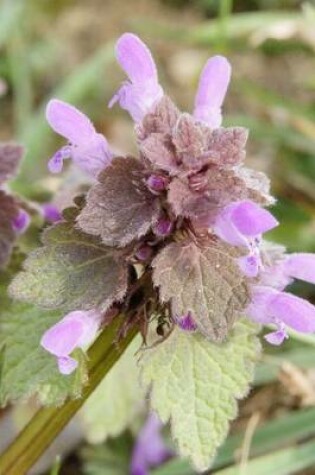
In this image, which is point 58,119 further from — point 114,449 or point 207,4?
point 207,4

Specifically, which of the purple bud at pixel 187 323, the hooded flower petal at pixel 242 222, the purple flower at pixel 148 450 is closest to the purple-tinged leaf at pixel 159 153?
the hooded flower petal at pixel 242 222

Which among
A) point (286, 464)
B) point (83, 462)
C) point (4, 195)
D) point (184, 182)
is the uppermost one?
point (184, 182)

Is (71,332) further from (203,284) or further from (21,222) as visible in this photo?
(21,222)

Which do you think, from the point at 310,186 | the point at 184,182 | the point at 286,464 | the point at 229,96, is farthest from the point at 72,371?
the point at 229,96

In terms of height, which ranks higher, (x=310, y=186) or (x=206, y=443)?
(x=310, y=186)

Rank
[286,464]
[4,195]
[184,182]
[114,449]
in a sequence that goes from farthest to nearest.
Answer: [114,449], [286,464], [4,195], [184,182]

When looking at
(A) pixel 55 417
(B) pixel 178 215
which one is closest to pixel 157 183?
(B) pixel 178 215
